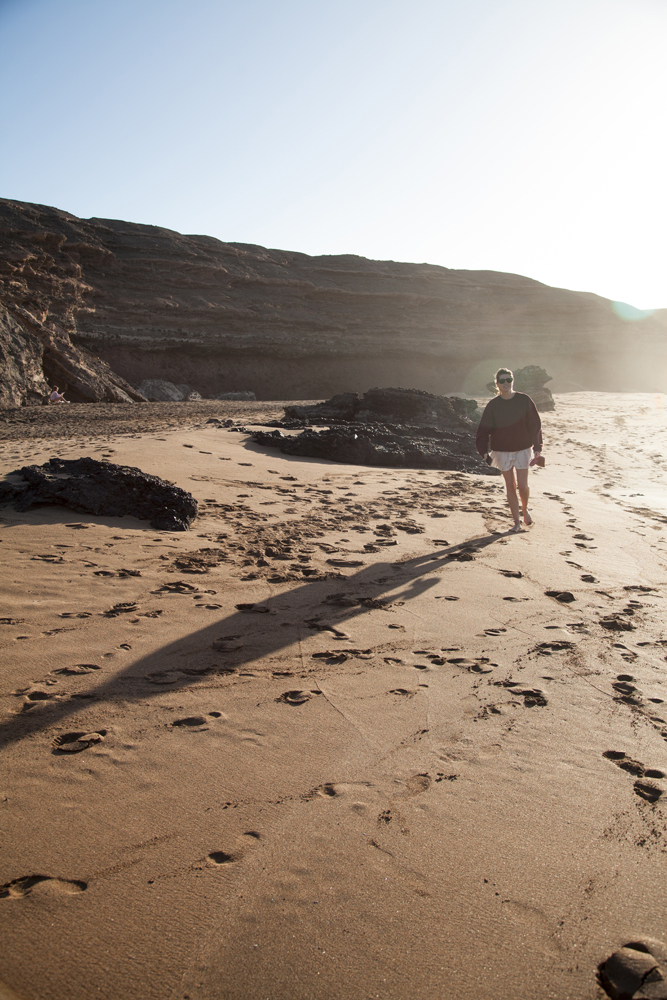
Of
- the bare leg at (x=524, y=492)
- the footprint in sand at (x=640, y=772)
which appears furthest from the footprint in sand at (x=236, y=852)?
the bare leg at (x=524, y=492)

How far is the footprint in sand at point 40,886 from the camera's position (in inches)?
51.2

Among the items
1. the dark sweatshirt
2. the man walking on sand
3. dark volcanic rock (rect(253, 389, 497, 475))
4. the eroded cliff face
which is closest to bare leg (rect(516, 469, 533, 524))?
the man walking on sand

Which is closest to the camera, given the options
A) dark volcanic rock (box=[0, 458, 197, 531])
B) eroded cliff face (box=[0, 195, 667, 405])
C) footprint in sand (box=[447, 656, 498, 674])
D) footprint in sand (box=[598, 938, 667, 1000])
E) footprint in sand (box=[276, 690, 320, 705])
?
footprint in sand (box=[598, 938, 667, 1000])

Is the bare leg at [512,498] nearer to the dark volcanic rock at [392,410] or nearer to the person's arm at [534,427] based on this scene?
the person's arm at [534,427]

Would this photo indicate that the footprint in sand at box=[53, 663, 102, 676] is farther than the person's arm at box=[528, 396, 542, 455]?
No

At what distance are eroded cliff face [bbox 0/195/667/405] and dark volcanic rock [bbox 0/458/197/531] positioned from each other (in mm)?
11063

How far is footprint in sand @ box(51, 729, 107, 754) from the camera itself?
5.83ft

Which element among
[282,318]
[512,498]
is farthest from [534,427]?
[282,318]

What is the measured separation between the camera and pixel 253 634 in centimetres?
267

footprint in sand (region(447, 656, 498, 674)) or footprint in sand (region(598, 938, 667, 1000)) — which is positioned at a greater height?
footprint in sand (region(447, 656, 498, 674))

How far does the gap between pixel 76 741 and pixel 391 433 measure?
727 cm

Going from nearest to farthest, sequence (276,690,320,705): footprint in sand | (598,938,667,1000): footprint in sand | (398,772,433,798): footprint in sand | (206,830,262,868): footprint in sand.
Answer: (598,938,667,1000): footprint in sand → (206,830,262,868): footprint in sand → (398,772,433,798): footprint in sand → (276,690,320,705): footprint in sand

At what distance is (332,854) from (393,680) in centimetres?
94

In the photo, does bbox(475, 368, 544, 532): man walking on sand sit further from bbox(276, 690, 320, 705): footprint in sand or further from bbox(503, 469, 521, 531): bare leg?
bbox(276, 690, 320, 705): footprint in sand
